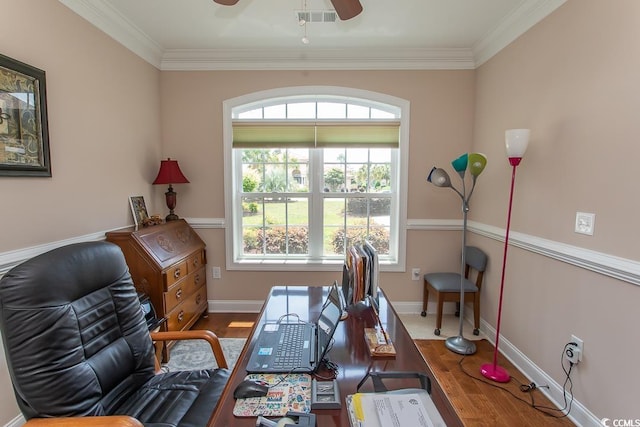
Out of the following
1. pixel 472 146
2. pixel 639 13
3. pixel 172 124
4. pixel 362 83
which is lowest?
pixel 472 146

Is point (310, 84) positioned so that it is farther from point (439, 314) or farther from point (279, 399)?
point (279, 399)

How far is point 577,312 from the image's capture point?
1789mm

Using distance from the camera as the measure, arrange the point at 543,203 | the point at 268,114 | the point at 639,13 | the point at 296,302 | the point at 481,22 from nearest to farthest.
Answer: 1. the point at 639,13
2. the point at 296,302
3. the point at 543,203
4. the point at 481,22
5. the point at 268,114

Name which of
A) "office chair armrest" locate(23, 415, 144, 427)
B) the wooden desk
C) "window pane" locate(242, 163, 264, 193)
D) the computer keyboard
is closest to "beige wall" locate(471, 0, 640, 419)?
the wooden desk

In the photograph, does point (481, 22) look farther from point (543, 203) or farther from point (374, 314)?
point (374, 314)

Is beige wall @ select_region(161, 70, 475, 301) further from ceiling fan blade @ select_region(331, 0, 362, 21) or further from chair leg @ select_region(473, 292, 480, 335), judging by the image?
ceiling fan blade @ select_region(331, 0, 362, 21)

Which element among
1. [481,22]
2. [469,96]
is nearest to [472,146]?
[469,96]

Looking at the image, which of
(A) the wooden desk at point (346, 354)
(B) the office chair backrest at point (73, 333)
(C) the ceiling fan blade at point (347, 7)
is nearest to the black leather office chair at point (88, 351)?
(B) the office chair backrest at point (73, 333)

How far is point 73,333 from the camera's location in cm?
112

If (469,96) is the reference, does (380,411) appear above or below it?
below

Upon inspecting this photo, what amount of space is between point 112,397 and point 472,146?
11.1ft

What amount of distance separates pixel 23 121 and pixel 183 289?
1569 mm

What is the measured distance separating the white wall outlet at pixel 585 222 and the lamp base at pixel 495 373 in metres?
1.16

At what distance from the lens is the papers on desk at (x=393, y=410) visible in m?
0.83
